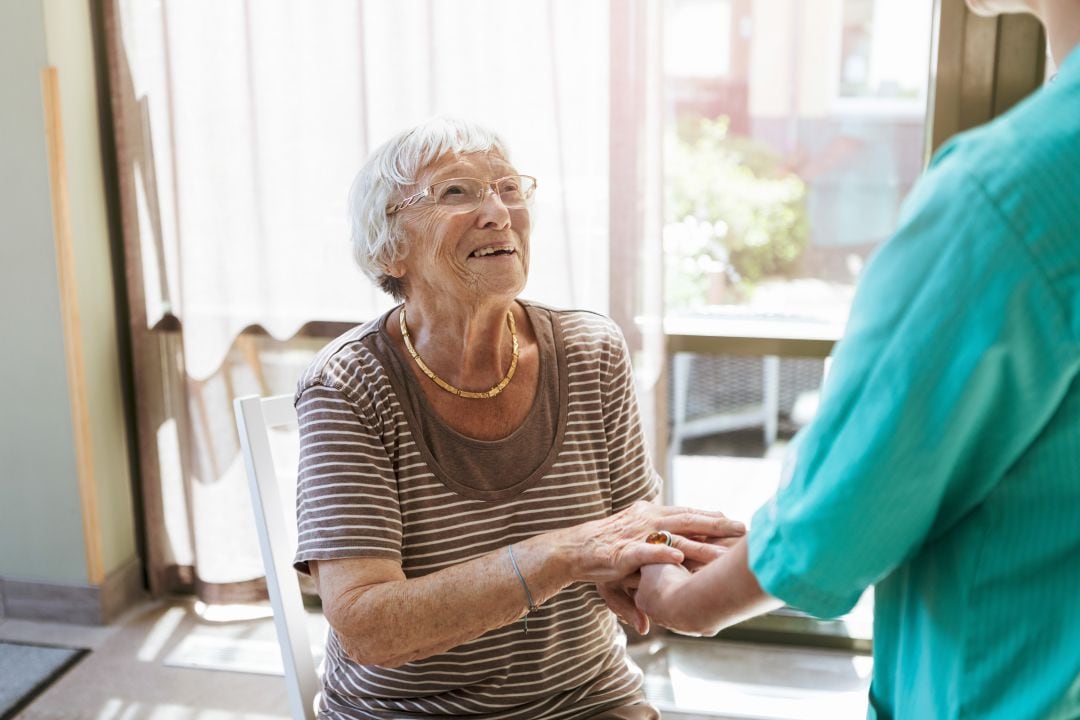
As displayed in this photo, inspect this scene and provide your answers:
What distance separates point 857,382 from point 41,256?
2.69 metres

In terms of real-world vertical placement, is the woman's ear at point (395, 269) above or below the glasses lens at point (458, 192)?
below

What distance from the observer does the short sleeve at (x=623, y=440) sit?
5.39 ft

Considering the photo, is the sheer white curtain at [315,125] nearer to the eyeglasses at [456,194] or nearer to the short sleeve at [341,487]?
the eyeglasses at [456,194]

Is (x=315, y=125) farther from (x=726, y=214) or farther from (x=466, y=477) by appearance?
(x=466, y=477)

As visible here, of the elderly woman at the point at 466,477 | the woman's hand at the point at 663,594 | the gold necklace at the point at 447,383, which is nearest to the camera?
the woman's hand at the point at 663,594

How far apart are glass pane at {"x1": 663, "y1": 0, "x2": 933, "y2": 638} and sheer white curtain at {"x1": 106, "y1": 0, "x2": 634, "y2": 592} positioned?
0.26 m

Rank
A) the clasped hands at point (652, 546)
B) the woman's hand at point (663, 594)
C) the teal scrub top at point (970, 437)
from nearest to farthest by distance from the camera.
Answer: the teal scrub top at point (970, 437)
the woman's hand at point (663, 594)
the clasped hands at point (652, 546)

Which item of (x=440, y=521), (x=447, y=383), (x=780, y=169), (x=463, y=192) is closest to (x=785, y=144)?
(x=780, y=169)

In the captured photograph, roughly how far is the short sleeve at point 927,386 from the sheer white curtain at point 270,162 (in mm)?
1884

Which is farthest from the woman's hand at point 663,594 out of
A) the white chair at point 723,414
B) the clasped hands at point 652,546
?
the white chair at point 723,414

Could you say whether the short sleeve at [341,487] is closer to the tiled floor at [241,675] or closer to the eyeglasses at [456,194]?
the eyeglasses at [456,194]

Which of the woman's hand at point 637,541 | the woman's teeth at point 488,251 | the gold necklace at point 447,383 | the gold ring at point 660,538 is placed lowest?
the woman's hand at point 637,541

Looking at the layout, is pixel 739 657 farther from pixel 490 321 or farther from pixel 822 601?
pixel 822 601

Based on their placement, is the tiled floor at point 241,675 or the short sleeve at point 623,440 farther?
the tiled floor at point 241,675
